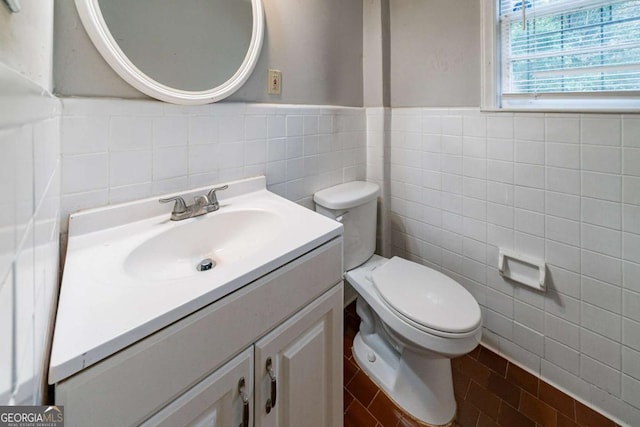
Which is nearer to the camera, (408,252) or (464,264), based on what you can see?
(464,264)

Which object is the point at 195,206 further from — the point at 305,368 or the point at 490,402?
the point at 490,402

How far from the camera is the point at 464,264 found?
4.88 ft

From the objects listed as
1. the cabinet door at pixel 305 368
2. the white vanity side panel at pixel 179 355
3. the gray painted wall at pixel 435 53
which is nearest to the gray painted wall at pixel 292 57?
the gray painted wall at pixel 435 53

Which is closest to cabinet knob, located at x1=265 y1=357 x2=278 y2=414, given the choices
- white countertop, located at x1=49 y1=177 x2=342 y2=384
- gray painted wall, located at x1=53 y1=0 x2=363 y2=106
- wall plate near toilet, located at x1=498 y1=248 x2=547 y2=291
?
white countertop, located at x1=49 y1=177 x2=342 y2=384

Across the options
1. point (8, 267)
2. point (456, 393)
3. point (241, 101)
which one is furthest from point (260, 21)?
point (456, 393)

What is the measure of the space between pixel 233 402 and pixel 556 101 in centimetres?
152

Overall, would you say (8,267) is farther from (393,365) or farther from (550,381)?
(550,381)

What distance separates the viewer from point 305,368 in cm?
79

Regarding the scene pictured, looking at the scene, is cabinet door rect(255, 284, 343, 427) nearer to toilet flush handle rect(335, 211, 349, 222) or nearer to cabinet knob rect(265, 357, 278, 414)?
cabinet knob rect(265, 357, 278, 414)

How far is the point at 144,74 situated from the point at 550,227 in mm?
1591

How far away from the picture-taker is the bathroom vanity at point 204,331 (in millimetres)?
444

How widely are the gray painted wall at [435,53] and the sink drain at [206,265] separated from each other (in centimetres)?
131

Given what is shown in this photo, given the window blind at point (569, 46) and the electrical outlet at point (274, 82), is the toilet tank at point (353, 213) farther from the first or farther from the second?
the window blind at point (569, 46)

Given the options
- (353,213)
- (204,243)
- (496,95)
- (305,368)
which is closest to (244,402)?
(305,368)
